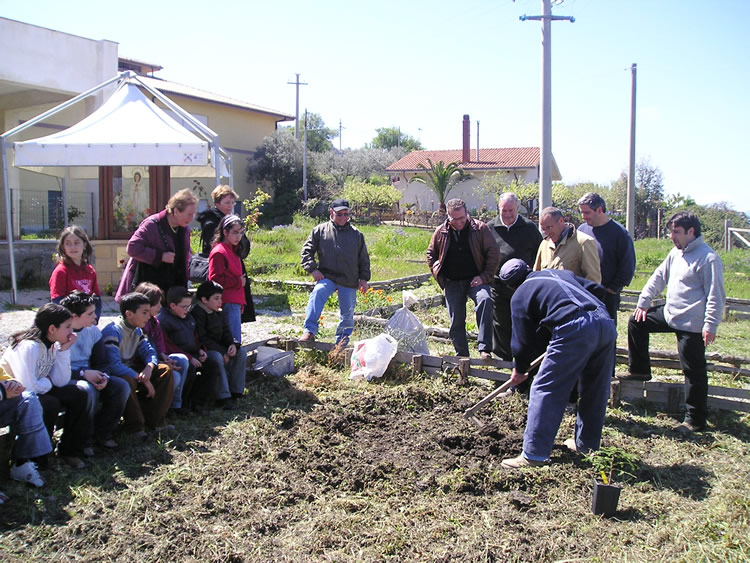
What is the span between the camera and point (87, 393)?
4152 mm

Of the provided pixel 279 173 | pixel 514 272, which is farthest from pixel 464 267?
pixel 279 173

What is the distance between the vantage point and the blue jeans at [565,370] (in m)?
4.12

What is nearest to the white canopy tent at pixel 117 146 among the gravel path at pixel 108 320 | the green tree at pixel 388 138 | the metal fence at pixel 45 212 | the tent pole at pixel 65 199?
the gravel path at pixel 108 320

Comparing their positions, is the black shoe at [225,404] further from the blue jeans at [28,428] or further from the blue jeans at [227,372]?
A: the blue jeans at [28,428]

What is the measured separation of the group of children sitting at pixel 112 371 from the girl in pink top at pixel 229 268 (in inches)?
12.2

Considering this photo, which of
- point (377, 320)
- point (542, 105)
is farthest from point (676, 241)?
point (542, 105)

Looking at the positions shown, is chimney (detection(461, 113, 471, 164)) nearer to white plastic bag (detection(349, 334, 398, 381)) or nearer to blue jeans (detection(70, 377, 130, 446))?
white plastic bag (detection(349, 334, 398, 381))

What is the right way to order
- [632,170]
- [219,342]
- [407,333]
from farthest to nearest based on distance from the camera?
[632,170]
[407,333]
[219,342]

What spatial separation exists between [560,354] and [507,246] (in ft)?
7.54

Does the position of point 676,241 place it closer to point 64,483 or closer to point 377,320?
point 377,320

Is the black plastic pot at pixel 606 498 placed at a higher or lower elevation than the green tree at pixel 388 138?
lower

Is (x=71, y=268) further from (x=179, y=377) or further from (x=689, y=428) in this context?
(x=689, y=428)

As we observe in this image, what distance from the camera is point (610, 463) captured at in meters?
3.90

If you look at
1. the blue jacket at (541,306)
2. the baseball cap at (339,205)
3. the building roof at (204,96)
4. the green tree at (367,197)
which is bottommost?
the blue jacket at (541,306)
